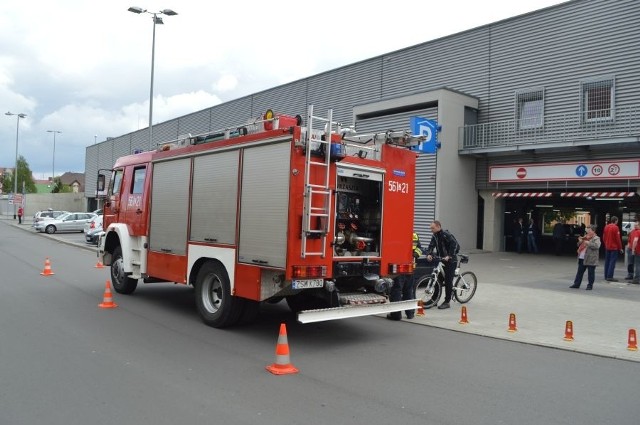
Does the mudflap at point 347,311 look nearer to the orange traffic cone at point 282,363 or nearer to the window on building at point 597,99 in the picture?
the orange traffic cone at point 282,363

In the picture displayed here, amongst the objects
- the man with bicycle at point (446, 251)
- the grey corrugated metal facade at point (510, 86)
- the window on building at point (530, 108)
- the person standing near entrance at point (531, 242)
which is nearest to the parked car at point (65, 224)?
the grey corrugated metal facade at point (510, 86)

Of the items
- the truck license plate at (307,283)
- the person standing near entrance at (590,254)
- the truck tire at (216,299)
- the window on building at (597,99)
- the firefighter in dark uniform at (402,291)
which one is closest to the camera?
the truck license plate at (307,283)

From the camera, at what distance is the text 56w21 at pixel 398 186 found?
26.1ft

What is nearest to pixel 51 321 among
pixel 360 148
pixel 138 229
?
pixel 138 229

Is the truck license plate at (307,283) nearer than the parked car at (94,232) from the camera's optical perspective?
Yes

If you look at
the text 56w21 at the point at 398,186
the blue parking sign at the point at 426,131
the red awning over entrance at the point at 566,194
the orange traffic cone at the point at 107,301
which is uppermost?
the blue parking sign at the point at 426,131

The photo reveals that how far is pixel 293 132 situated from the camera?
666 centimetres

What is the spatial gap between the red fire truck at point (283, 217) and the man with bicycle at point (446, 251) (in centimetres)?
202

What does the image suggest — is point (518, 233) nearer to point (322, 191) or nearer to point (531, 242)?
point (531, 242)

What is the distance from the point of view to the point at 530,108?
2130 cm

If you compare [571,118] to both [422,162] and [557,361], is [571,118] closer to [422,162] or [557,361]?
[422,162]

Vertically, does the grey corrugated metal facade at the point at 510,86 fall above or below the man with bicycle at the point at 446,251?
above

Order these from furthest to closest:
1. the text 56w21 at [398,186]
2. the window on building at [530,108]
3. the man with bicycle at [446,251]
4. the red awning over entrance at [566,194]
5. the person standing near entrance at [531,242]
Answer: the person standing near entrance at [531,242]
the window on building at [530,108]
the red awning over entrance at [566,194]
the man with bicycle at [446,251]
the text 56w21 at [398,186]

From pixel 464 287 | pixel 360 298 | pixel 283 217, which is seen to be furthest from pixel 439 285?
pixel 283 217
